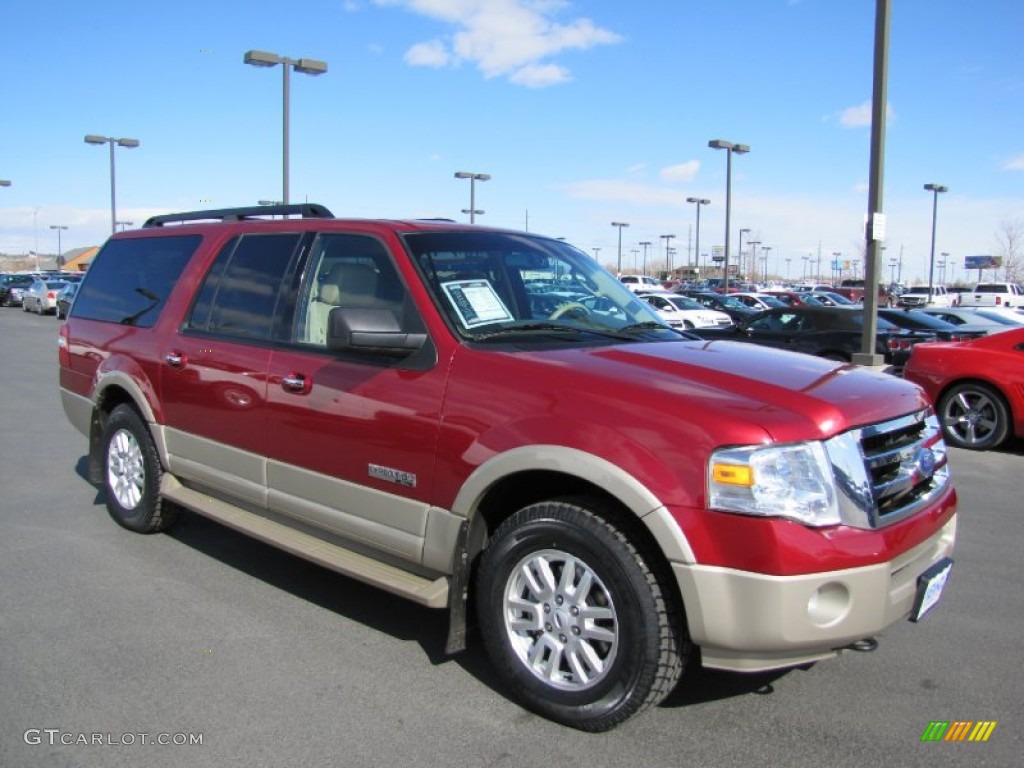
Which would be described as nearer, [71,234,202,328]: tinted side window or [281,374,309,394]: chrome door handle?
[281,374,309,394]: chrome door handle

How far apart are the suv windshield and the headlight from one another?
1.28 meters

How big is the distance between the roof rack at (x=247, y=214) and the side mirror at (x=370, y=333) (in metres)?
1.21

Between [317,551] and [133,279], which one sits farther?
[133,279]

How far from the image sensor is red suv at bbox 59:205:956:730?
2.88 metres

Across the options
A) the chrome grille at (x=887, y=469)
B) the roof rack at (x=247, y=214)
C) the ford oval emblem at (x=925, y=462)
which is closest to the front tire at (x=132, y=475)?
the roof rack at (x=247, y=214)

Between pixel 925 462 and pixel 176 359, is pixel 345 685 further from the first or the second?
pixel 925 462

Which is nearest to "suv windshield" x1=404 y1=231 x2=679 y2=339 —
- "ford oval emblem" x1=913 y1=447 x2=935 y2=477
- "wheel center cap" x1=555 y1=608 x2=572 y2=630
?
"wheel center cap" x1=555 y1=608 x2=572 y2=630

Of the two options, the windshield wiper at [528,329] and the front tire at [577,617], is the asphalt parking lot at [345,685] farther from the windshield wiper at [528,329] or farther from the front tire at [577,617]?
the windshield wiper at [528,329]

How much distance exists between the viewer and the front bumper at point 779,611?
2809mm

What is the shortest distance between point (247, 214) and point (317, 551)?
7.61ft

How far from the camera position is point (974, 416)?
365 inches

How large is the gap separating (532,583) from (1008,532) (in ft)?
14.2

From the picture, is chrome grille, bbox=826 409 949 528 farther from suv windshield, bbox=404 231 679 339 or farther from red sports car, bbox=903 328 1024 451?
red sports car, bbox=903 328 1024 451

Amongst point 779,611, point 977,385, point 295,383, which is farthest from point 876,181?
point 779,611
